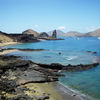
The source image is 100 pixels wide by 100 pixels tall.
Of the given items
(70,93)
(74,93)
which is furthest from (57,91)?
(74,93)

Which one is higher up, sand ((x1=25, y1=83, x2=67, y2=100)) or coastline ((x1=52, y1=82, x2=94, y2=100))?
sand ((x1=25, y1=83, x2=67, y2=100))

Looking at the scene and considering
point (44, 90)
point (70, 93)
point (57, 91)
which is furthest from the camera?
point (57, 91)

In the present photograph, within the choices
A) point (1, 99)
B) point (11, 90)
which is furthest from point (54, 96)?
point (1, 99)

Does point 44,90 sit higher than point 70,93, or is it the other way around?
point 44,90

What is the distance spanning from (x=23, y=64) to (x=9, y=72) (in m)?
5.48

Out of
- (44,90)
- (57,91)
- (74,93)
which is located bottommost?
(74,93)

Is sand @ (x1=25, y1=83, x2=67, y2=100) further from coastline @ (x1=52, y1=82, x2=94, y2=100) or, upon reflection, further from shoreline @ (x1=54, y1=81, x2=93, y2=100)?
shoreline @ (x1=54, y1=81, x2=93, y2=100)

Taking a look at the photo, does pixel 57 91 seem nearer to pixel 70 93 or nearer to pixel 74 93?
pixel 70 93

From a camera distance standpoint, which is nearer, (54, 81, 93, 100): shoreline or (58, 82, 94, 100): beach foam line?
(54, 81, 93, 100): shoreline

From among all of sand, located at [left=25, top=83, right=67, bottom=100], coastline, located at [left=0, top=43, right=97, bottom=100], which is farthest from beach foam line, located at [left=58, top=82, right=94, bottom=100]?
sand, located at [left=25, top=83, right=67, bottom=100]

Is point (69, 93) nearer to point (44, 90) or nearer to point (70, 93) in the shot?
point (70, 93)

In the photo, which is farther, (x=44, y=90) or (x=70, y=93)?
(x=44, y=90)

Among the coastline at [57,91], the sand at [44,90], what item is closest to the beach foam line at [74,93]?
the coastline at [57,91]

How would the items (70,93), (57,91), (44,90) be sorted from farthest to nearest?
(57,91), (44,90), (70,93)
